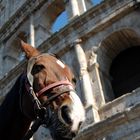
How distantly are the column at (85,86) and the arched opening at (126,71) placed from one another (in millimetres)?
941

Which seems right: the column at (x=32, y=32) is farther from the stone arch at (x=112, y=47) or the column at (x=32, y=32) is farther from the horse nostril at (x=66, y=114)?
the horse nostril at (x=66, y=114)

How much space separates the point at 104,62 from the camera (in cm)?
1028

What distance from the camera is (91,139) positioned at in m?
7.73

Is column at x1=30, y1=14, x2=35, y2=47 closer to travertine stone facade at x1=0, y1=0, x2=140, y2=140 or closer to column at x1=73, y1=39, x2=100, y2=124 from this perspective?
travertine stone facade at x1=0, y1=0, x2=140, y2=140

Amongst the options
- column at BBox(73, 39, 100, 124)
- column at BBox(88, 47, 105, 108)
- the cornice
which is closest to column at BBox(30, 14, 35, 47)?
the cornice

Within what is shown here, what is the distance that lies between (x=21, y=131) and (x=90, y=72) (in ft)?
20.3

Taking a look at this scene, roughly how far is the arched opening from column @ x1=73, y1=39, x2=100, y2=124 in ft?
3.09

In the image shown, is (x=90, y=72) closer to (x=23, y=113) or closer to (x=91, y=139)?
(x=91, y=139)

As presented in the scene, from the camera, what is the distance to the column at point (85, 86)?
8258mm

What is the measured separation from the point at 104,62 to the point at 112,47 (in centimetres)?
57

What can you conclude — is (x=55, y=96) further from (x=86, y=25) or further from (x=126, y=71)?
(x=86, y=25)

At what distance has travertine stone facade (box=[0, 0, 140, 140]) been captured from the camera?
7.62 meters

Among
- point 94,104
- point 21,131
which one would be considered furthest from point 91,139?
point 21,131

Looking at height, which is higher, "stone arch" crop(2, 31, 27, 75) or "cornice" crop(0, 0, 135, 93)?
"stone arch" crop(2, 31, 27, 75)
